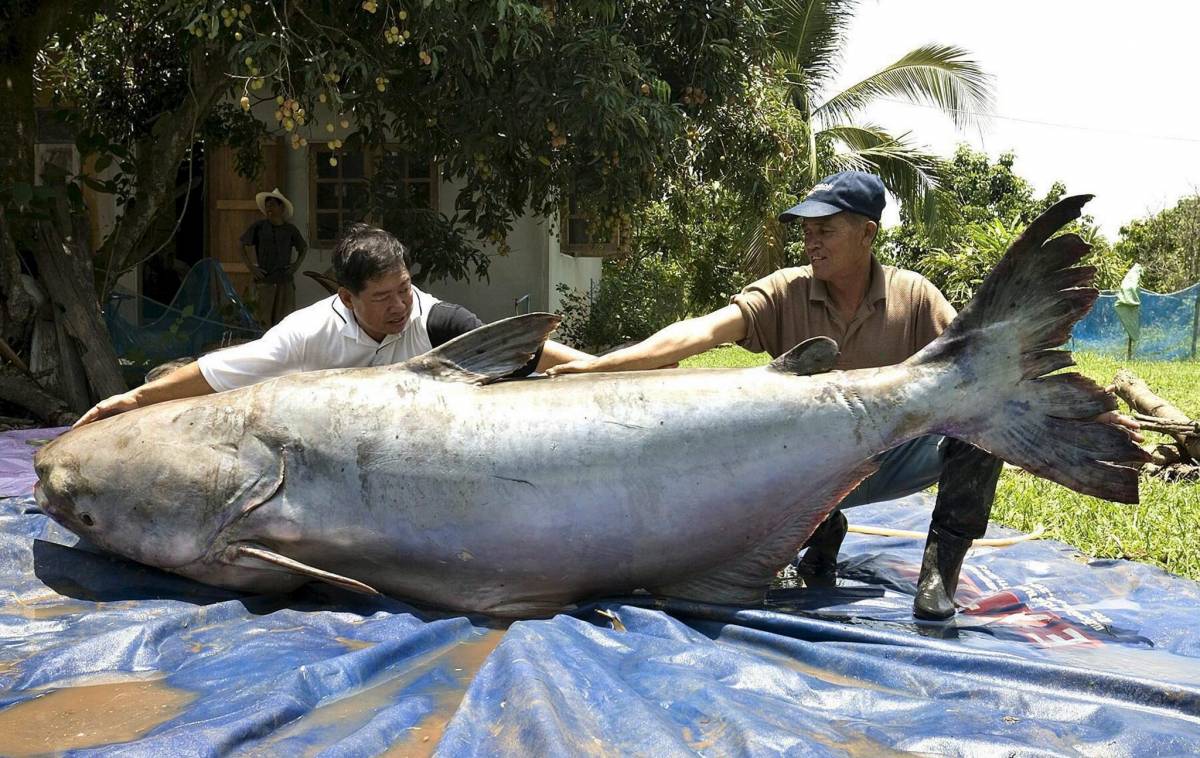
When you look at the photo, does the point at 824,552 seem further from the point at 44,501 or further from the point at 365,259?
the point at 44,501

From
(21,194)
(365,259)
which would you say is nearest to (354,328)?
(365,259)

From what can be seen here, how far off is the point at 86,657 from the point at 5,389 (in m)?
4.99

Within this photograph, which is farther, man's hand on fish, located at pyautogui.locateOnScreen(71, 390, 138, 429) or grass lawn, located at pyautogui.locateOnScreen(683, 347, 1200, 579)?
grass lawn, located at pyautogui.locateOnScreen(683, 347, 1200, 579)

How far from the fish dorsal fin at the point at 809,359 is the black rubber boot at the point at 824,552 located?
2.69 feet

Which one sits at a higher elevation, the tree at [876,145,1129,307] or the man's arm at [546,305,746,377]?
the tree at [876,145,1129,307]

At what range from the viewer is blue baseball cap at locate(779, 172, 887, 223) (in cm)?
346

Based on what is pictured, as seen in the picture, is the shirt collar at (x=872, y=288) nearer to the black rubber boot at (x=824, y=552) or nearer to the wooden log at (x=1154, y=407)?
the black rubber boot at (x=824, y=552)

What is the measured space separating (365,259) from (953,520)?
196cm

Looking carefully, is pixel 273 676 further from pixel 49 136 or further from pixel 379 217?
pixel 49 136

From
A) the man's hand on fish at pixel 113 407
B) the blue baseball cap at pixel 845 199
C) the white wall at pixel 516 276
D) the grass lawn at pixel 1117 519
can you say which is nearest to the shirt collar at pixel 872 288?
the blue baseball cap at pixel 845 199

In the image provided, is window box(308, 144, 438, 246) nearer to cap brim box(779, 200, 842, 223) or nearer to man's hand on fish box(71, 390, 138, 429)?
man's hand on fish box(71, 390, 138, 429)

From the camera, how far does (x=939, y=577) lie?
310cm

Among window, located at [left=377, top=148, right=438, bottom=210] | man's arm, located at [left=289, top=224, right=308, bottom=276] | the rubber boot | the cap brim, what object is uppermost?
window, located at [left=377, top=148, right=438, bottom=210]

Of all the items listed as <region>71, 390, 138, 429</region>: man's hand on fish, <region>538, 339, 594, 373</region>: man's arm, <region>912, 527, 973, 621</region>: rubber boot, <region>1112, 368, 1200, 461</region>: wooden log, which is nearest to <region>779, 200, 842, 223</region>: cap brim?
<region>538, 339, 594, 373</region>: man's arm
